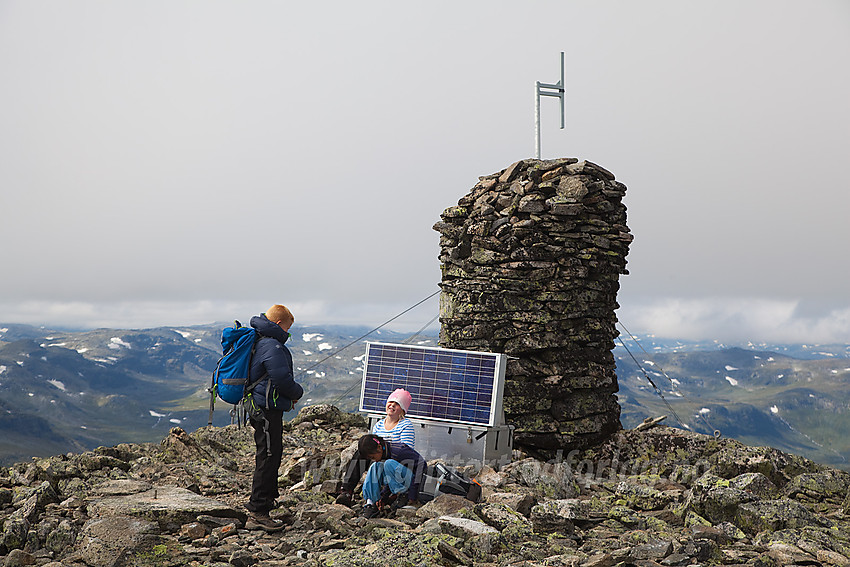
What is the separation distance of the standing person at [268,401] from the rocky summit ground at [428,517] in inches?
13.2

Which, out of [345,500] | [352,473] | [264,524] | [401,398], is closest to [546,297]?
Result: [401,398]

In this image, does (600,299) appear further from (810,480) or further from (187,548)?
(187,548)

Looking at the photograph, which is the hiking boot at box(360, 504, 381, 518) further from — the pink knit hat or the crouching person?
the pink knit hat

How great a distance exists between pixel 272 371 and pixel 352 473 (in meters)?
2.05

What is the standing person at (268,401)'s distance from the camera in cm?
825

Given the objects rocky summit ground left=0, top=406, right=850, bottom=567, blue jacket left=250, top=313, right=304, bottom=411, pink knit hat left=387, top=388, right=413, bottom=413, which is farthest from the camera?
pink knit hat left=387, top=388, right=413, bottom=413

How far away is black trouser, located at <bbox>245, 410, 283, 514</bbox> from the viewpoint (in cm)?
838

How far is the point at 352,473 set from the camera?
9.22 meters

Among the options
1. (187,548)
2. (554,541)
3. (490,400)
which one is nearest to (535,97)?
(490,400)

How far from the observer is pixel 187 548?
22.9 ft

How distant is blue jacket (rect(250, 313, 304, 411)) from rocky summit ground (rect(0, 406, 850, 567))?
55.1 inches

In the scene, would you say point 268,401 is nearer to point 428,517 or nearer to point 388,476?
point 388,476

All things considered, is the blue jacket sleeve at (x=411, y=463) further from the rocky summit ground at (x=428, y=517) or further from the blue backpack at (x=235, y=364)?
the blue backpack at (x=235, y=364)

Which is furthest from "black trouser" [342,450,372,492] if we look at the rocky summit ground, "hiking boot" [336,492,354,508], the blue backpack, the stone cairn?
the stone cairn
